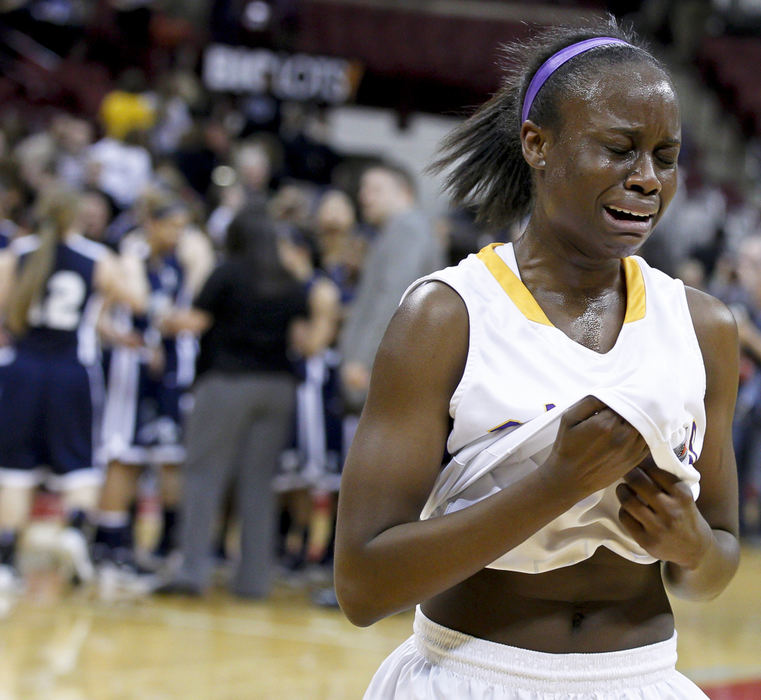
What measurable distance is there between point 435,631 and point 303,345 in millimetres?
4846

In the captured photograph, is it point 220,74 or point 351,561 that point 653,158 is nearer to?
point 351,561

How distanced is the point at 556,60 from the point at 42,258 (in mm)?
4467

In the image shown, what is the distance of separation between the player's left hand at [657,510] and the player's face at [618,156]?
28 cm

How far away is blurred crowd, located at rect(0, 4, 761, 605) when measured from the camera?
5.61 metres

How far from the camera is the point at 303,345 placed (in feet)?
20.8

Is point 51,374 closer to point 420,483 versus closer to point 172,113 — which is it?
point 420,483

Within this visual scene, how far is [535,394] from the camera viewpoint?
4.71 ft

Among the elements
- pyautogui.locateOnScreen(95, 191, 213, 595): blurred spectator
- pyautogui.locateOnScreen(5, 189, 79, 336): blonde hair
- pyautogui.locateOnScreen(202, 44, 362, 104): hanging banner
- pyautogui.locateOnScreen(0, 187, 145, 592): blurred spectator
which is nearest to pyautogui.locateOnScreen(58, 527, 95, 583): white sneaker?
pyautogui.locateOnScreen(0, 187, 145, 592): blurred spectator

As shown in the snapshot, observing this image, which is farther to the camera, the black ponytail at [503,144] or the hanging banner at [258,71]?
the hanging banner at [258,71]

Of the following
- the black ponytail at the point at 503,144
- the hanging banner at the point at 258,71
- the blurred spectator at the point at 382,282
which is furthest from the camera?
the hanging banner at the point at 258,71

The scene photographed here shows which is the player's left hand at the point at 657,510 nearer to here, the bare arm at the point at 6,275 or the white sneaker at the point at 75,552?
the white sneaker at the point at 75,552

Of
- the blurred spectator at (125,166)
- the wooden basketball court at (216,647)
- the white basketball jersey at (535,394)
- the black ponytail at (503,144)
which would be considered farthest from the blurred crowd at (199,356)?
the white basketball jersey at (535,394)

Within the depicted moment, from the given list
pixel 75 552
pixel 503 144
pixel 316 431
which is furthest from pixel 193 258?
pixel 503 144

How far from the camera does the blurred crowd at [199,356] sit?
18.4ft
